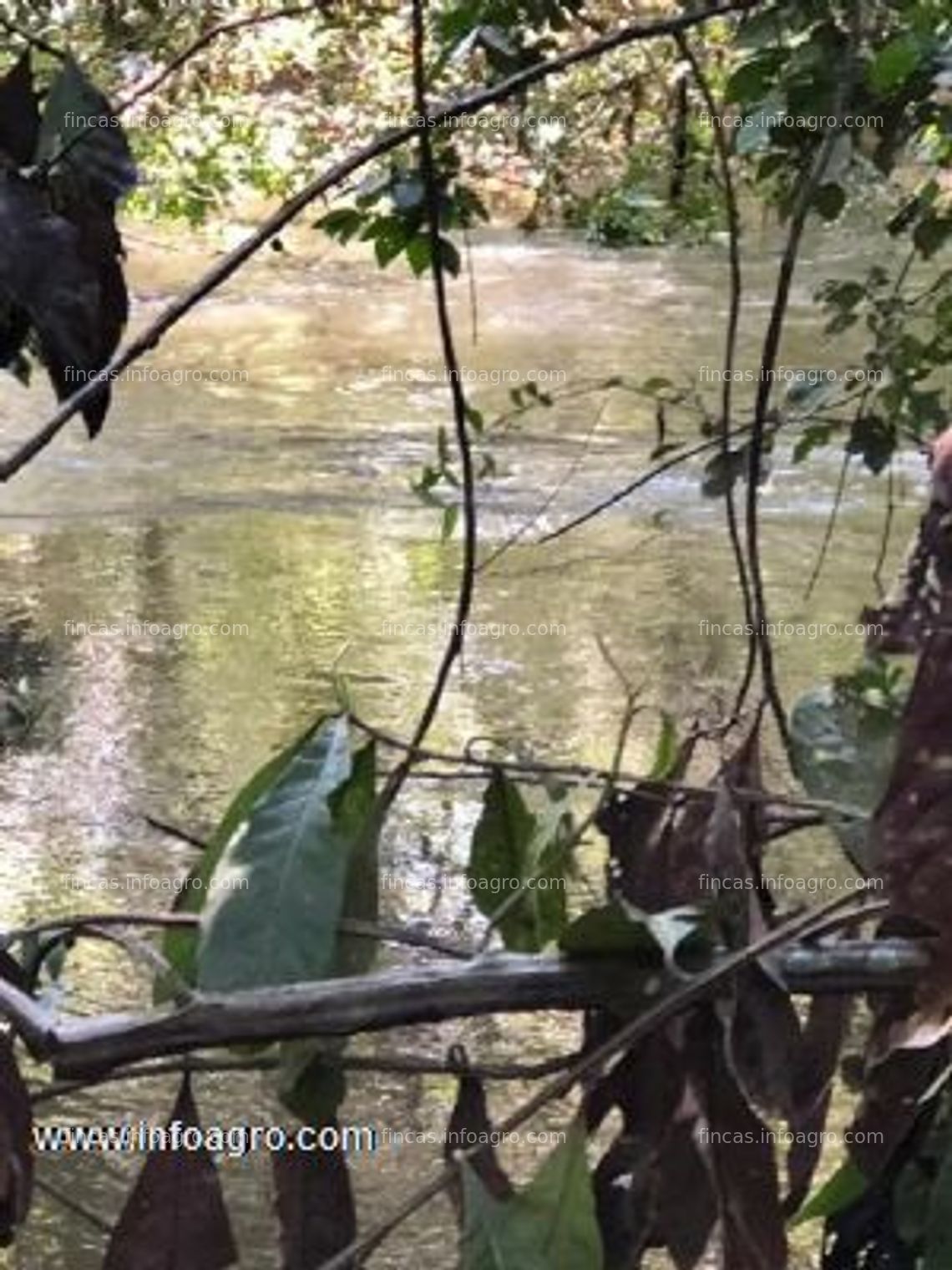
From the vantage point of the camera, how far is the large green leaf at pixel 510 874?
44.0 inches

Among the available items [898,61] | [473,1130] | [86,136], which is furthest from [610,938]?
[898,61]

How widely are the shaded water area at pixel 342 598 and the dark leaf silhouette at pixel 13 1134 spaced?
1.18ft

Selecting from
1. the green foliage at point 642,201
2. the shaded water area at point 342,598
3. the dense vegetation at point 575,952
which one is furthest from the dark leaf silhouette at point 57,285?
the green foliage at point 642,201

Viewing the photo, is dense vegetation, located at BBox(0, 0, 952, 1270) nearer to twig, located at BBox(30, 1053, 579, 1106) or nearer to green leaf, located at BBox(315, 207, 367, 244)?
twig, located at BBox(30, 1053, 579, 1106)

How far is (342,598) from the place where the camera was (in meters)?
5.11

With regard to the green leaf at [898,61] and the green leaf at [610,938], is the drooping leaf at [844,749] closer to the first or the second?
the green leaf at [610,938]

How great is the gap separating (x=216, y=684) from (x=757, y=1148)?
3.65m

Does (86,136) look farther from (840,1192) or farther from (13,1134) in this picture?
(840,1192)

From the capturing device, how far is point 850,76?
1.61 m

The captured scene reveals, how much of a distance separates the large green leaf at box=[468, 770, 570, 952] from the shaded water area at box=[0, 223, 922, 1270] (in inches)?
3.8

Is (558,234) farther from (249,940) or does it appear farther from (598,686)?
(249,940)

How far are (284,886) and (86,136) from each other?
1.03 feet

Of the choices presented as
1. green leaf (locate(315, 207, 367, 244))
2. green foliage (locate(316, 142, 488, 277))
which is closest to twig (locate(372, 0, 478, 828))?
green foliage (locate(316, 142, 488, 277))

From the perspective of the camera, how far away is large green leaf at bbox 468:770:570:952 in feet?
3.67
